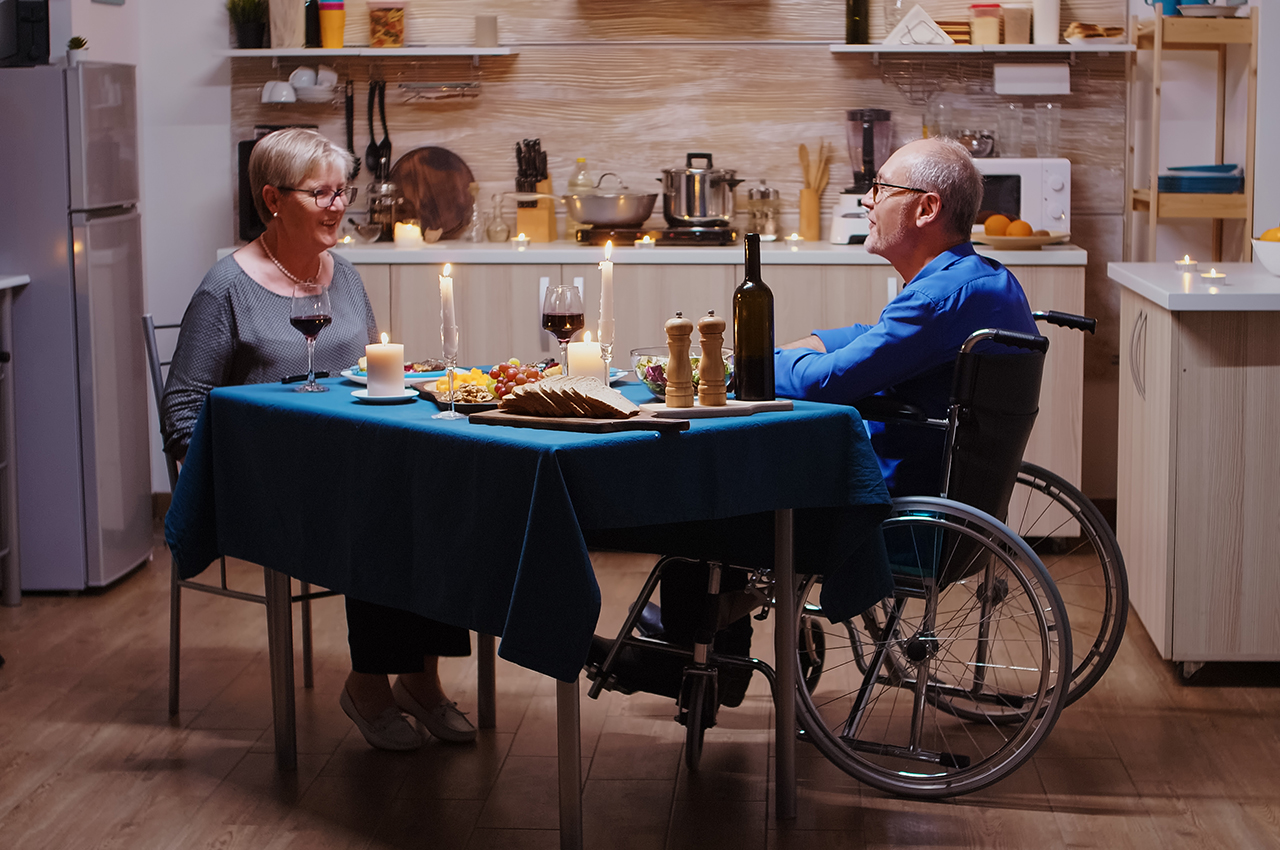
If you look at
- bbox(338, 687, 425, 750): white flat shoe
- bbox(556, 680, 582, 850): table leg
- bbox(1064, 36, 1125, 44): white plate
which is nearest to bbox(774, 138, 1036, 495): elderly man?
bbox(556, 680, 582, 850): table leg

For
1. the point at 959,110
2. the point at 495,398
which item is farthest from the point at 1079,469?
the point at 495,398

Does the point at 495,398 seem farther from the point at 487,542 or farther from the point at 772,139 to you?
the point at 772,139

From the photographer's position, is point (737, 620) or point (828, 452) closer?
point (828, 452)

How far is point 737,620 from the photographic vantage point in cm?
256

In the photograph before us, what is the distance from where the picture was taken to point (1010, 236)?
4164 millimetres

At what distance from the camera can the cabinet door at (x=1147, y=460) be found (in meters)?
3.03

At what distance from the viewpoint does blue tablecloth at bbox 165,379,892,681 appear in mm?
1896

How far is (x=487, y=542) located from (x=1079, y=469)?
2710 mm

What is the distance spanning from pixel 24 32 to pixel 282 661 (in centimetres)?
233

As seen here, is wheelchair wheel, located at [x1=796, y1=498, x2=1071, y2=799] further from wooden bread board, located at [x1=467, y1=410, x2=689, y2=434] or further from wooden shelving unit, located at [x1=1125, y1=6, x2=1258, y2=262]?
wooden shelving unit, located at [x1=1125, y1=6, x2=1258, y2=262]

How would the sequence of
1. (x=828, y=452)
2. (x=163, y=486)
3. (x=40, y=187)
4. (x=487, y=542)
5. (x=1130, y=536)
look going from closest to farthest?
1. (x=487, y=542)
2. (x=828, y=452)
3. (x=1130, y=536)
4. (x=40, y=187)
5. (x=163, y=486)

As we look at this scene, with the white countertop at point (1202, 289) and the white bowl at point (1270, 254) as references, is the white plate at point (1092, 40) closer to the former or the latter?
the white countertop at point (1202, 289)

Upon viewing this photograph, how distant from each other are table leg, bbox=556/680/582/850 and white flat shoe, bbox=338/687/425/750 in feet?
2.50

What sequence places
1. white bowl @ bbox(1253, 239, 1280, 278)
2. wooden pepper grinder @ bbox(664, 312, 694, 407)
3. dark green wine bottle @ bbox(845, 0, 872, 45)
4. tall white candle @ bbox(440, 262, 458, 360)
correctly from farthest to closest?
dark green wine bottle @ bbox(845, 0, 872, 45)
white bowl @ bbox(1253, 239, 1280, 278)
tall white candle @ bbox(440, 262, 458, 360)
wooden pepper grinder @ bbox(664, 312, 694, 407)
